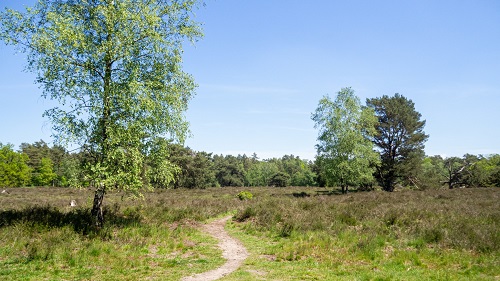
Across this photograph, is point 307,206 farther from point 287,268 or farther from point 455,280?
point 455,280

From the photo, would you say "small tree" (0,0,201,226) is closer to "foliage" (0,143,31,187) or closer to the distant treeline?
the distant treeline

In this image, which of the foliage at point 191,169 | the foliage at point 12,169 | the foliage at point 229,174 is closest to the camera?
the foliage at point 12,169

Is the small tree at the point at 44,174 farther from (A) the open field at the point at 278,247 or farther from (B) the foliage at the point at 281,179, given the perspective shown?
(A) the open field at the point at 278,247

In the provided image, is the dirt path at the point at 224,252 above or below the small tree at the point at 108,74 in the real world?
below

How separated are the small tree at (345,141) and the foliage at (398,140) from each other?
13.8 ft

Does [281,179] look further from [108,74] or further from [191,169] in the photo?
[108,74]

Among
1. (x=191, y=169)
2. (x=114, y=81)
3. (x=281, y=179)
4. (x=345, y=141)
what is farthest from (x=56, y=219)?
(x=281, y=179)

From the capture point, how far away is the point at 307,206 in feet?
66.9

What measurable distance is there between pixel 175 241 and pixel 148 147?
179 inches

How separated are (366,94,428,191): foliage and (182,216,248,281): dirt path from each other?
32.1 m

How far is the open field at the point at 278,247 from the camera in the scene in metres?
9.15

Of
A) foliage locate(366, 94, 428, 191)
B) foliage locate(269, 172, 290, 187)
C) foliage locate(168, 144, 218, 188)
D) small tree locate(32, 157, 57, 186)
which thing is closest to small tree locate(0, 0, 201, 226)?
foliage locate(366, 94, 428, 191)

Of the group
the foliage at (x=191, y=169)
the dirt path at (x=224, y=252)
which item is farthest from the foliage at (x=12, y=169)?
the dirt path at (x=224, y=252)

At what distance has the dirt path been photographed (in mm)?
9164
